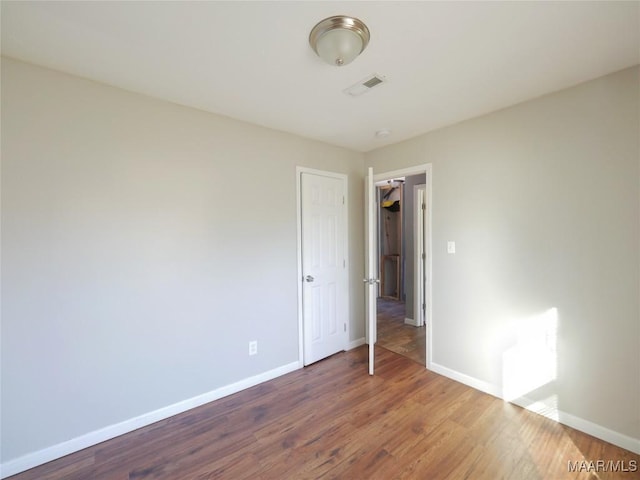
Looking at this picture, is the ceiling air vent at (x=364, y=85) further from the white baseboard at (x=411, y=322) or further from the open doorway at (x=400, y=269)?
the white baseboard at (x=411, y=322)

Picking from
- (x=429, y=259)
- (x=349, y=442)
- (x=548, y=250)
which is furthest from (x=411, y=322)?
(x=349, y=442)

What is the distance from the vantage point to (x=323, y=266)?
295 cm

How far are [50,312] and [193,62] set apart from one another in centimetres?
177

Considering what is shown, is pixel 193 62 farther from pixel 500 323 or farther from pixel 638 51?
pixel 500 323

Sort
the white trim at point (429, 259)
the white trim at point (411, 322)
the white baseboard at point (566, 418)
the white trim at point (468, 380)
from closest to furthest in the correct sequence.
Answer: the white baseboard at point (566, 418), the white trim at point (468, 380), the white trim at point (429, 259), the white trim at point (411, 322)

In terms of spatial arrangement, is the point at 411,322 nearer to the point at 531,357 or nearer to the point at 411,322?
the point at 411,322

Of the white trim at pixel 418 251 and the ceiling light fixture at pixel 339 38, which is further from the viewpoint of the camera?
the white trim at pixel 418 251

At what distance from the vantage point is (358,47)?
1392 millimetres

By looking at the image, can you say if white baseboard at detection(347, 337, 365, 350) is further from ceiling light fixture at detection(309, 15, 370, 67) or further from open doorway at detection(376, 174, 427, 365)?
ceiling light fixture at detection(309, 15, 370, 67)

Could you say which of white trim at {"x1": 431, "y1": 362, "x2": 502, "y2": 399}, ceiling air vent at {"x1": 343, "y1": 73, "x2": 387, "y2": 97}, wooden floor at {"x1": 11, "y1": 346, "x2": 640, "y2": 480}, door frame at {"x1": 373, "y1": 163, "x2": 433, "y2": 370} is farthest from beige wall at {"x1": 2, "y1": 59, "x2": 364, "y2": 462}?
white trim at {"x1": 431, "y1": 362, "x2": 502, "y2": 399}

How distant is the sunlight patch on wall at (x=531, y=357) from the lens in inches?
77.4

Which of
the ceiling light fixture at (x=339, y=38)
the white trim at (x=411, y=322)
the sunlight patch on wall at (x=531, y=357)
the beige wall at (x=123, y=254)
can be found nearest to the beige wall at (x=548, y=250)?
the sunlight patch on wall at (x=531, y=357)

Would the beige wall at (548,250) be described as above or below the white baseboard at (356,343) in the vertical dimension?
above

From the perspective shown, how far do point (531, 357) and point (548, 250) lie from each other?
846 millimetres
